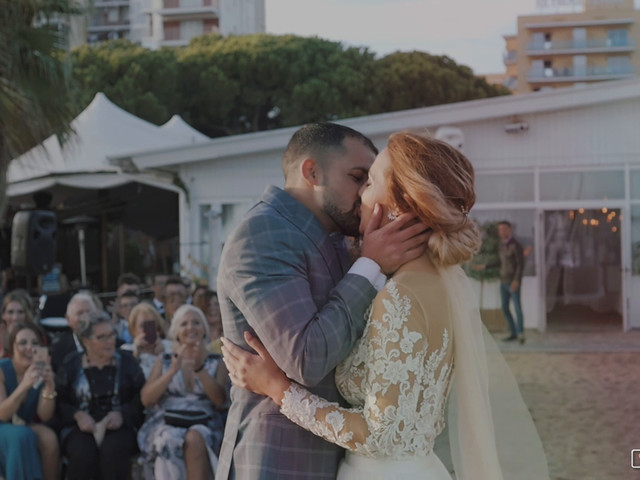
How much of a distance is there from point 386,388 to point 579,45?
3655 inches

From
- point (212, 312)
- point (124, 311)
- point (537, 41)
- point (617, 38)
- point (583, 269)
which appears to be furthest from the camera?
point (537, 41)

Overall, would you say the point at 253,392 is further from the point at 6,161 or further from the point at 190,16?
the point at 190,16

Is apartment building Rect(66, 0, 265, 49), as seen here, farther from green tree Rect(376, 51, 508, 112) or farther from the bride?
the bride

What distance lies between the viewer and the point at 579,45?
90.1m

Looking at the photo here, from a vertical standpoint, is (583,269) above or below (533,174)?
below

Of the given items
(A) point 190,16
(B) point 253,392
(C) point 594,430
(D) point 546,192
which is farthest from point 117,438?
(A) point 190,16

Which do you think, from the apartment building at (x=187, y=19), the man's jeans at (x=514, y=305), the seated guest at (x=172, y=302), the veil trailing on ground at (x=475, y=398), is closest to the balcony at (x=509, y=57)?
the apartment building at (x=187, y=19)

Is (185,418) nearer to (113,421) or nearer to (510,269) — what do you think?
(113,421)

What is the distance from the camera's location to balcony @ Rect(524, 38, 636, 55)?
88.4m

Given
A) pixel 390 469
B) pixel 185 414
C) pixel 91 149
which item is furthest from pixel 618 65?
pixel 390 469

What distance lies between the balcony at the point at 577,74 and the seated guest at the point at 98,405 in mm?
86622

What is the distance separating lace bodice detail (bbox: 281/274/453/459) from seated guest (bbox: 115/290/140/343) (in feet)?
19.2

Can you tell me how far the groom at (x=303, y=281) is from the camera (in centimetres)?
269

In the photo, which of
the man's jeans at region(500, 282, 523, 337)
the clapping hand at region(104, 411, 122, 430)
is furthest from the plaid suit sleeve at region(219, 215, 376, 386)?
the man's jeans at region(500, 282, 523, 337)
